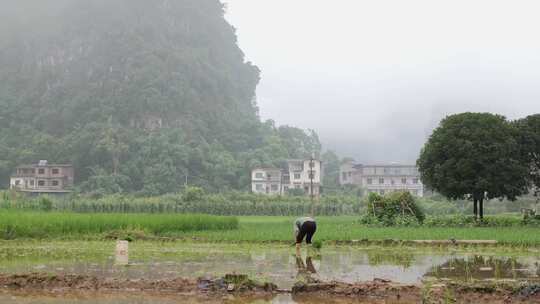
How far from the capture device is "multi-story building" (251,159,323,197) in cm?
8606

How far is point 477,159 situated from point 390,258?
1670 cm

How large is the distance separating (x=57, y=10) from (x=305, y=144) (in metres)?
55.7

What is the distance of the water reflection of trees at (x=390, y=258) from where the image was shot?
1466cm

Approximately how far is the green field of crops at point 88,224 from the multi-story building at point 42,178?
59497 millimetres

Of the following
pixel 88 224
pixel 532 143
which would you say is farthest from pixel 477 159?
pixel 88 224

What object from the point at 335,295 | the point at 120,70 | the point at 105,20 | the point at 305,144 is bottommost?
the point at 335,295

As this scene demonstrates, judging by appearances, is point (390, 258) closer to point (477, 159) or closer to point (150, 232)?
point (150, 232)

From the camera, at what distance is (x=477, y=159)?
3089 centimetres

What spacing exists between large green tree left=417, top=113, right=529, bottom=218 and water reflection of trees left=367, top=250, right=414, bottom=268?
1445 cm

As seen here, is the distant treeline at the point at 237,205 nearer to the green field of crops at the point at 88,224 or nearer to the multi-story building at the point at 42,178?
the multi-story building at the point at 42,178

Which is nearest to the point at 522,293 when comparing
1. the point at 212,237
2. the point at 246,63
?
the point at 212,237

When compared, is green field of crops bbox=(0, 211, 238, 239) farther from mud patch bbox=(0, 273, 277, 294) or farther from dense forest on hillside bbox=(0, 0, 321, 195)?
dense forest on hillside bbox=(0, 0, 321, 195)

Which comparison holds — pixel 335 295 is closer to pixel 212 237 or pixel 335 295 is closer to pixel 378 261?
pixel 378 261

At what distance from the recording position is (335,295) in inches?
402
